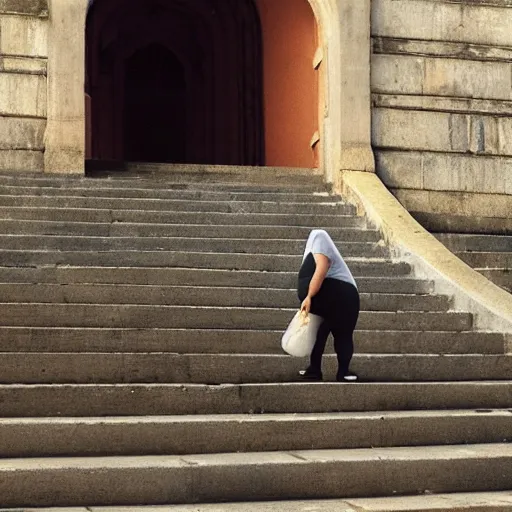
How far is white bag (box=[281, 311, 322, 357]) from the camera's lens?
6426mm

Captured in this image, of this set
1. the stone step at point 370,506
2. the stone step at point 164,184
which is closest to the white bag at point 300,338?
the stone step at point 370,506

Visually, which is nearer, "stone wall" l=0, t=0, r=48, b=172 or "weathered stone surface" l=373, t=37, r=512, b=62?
"stone wall" l=0, t=0, r=48, b=172

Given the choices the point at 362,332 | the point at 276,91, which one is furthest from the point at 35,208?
the point at 276,91

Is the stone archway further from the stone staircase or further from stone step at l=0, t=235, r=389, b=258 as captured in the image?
stone step at l=0, t=235, r=389, b=258

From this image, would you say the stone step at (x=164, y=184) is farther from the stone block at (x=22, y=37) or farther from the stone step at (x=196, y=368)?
the stone step at (x=196, y=368)

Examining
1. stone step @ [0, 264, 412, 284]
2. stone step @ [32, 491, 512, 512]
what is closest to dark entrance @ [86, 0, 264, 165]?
stone step @ [0, 264, 412, 284]

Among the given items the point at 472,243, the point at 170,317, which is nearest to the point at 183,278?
the point at 170,317

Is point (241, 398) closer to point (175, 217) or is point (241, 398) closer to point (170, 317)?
point (170, 317)

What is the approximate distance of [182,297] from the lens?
7859 mm

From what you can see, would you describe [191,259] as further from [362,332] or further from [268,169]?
[268,169]

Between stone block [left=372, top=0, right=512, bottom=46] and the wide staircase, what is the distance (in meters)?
3.62

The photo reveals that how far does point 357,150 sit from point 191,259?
4.00 m

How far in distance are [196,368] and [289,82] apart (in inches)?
337

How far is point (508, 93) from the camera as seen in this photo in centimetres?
1291
